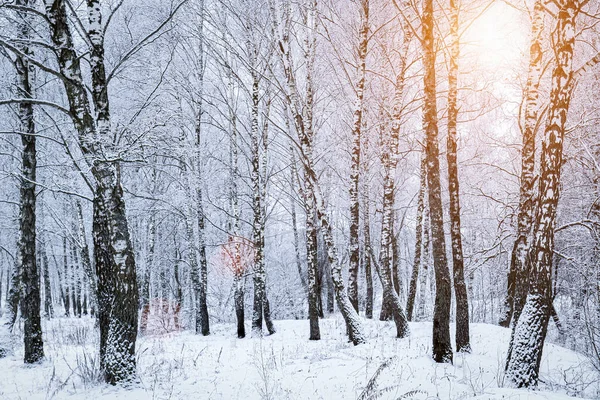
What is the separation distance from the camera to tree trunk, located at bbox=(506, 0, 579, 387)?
4.63 meters

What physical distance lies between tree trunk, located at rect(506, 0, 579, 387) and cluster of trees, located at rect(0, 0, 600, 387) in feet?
0.06

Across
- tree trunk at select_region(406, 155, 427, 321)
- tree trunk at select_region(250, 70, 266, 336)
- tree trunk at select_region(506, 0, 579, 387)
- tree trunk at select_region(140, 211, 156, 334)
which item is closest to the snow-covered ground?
tree trunk at select_region(506, 0, 579, 387)

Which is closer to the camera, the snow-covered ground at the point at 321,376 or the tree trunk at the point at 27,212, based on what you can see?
the snow-covered ground at the point at 321,376

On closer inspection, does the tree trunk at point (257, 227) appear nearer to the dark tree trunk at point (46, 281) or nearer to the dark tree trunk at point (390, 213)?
the dark tree trunk at point (390, 213)

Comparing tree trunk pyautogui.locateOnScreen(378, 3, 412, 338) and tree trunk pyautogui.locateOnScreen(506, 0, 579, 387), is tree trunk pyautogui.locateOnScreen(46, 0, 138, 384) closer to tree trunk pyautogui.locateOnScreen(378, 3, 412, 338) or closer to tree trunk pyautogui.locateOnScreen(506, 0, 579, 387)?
tree trunk pyautogui.locateOnScreen(506, 0, 579, 387)

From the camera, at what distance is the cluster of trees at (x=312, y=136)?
548 centimetres

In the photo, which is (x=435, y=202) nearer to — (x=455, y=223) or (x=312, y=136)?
(x=455, y=223)

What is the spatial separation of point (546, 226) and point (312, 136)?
25.9ft

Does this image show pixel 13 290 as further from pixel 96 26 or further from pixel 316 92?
pixel 316 92

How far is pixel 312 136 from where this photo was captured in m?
11.6

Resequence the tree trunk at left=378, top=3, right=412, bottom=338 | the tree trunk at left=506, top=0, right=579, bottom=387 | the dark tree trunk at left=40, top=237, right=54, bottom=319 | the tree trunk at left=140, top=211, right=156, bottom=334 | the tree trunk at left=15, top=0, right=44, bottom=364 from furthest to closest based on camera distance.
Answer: the dark tree trunk at left=40, top=237, right=54, bottom=319
the tree trunk at left=140, top=211, right=156, bottom=334
the tree trunk at left=378, top=3, right=412, bottom=338
the tree trunk at left=15, top=0, right=44, bottom=364
the tree trunk at left=506, top=0, right=579, bottom=387

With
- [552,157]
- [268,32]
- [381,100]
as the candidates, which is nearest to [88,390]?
[552,157]

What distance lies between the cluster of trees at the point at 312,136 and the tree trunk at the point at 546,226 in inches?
0.7

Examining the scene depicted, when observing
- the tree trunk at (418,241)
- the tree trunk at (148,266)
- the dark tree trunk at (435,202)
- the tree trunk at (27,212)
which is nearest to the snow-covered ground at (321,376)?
the dark tree trunk at (435,202)
